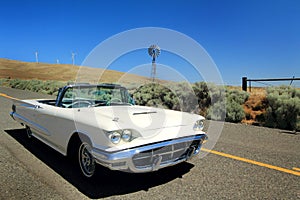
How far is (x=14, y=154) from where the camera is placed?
4.23m

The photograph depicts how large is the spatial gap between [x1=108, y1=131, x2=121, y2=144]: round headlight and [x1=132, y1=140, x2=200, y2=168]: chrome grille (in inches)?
10.8

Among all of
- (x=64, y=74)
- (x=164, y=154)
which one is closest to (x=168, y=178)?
(x=164, y=154)

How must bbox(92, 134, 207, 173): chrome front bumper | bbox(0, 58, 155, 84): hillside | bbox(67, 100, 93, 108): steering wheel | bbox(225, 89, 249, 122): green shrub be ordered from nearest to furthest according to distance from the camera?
bbox(92, 134, 207, 173): chrome front bumper → bbox(67, 100, 93, 108): steering wheel → bbox(225, 89, 249, 122): green shrub → bbox(0, 58, 155, 84): hillside

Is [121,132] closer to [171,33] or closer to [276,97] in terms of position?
[171,33]

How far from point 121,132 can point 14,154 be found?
272 centimetres

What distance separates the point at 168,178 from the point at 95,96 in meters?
2.26

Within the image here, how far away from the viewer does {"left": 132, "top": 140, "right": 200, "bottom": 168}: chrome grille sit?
2729 millimetres

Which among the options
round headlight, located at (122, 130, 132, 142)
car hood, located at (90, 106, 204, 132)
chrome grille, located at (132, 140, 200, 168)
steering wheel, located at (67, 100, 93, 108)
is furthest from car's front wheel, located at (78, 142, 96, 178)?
steering wheel, located at (67, 100, 93, 108)

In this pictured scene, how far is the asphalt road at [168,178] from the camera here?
9.20 feet

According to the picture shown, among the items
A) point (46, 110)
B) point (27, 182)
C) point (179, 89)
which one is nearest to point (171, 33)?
point (179, 89)

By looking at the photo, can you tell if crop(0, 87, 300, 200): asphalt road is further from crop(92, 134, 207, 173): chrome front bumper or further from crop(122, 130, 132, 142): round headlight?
crop(122, 130, 132, 142): round headlight

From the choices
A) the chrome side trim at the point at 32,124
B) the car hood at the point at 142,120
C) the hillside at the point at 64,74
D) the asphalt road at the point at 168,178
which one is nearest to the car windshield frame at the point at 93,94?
the chrome side trim at the point at 32,124

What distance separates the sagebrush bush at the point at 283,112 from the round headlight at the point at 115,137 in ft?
20.9

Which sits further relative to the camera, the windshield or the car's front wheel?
the windshield
